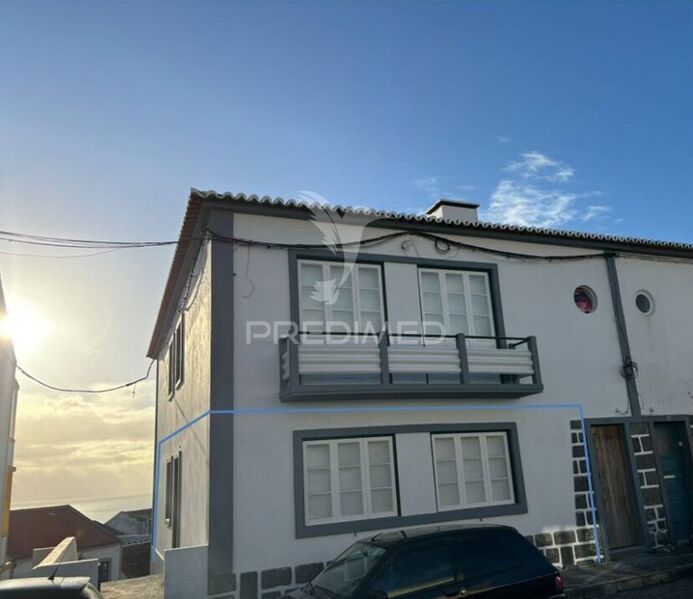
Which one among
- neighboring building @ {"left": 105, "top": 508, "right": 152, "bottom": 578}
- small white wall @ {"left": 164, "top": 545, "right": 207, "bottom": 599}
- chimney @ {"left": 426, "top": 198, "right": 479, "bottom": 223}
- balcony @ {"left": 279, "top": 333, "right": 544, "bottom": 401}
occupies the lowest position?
neighboring building @ {"left": 105, "top": 508, "right": 152, "bottom": 578}

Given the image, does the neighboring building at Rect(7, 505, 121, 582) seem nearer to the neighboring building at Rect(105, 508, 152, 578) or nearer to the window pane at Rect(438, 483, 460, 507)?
the neighboring building at Rect(105, 508, 152, 578)

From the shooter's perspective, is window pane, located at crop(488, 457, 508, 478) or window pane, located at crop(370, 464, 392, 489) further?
window pane, located at crop(488, 457, 508, 478)

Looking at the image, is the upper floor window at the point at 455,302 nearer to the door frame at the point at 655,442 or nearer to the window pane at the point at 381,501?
the window pane at the point at 381,501

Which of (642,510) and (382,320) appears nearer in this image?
(382,320)

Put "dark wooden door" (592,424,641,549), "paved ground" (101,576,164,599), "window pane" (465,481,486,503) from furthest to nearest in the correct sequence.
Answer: "dark wooden door" (592,424,641,549) < "window pane" (465,481,486,503) < "paved ground" (101,576,164,599)

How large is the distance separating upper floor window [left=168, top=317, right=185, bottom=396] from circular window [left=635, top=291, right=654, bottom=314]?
9.73 metres

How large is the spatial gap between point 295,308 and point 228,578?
3987 mm

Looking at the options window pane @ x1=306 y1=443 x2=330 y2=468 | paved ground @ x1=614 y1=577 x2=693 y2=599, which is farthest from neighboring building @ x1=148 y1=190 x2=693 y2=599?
paved ground @ x1=614 y1=577 x2=693 y2=599

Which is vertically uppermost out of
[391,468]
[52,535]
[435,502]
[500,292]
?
[500,292]

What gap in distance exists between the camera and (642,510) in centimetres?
1050

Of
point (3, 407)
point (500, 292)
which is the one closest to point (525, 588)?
point (500, 292)

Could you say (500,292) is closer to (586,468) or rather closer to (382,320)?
(382,320)

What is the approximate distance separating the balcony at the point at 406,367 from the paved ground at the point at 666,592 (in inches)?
128

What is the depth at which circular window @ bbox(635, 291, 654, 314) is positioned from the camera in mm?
11936
